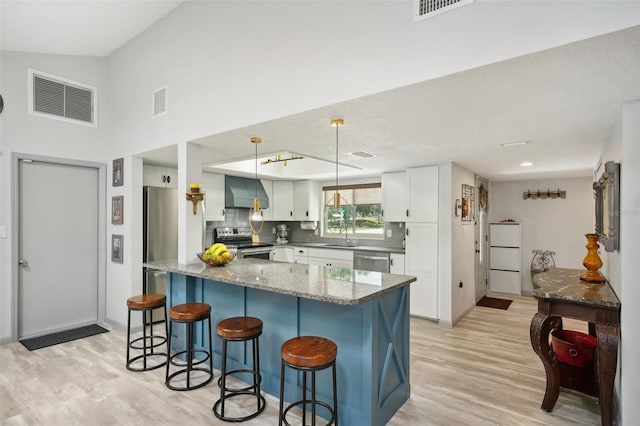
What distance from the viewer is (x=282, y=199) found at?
22.6 ft

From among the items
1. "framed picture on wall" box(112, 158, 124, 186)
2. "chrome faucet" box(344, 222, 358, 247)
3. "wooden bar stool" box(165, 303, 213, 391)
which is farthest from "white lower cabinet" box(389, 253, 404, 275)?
"framed picture on wall" box(112, 158, 124, 186)

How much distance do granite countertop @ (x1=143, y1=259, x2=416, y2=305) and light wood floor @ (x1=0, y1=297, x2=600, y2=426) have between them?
970mm

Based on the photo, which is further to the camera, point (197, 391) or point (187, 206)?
point (187, 206)

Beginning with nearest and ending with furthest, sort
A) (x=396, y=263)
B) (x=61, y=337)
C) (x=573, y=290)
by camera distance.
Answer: (x=573, y=290), (x=61, y=337), (x=396, y=263)

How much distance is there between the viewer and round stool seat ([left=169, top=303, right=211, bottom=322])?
2.81 metres

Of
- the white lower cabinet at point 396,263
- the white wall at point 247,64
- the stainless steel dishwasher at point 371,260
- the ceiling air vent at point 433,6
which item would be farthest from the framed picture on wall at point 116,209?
the ceiling air vent at point 433,6

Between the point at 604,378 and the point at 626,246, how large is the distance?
911 millimetres

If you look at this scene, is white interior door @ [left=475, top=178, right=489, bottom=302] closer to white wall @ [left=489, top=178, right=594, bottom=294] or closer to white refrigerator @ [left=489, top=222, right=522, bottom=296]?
white refrigerator @ [left=489, top=222, right=522, bottom=296]

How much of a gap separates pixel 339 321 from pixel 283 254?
434 cm

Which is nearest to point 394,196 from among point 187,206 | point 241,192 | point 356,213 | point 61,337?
point 356,213

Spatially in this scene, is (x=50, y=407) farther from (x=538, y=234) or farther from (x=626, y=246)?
(x=538, y=234)

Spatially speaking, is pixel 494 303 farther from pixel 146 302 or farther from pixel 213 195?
pixel 146 302

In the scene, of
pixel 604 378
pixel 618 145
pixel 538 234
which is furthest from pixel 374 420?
pixel 538 234

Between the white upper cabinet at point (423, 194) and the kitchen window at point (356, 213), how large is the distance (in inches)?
51.0
